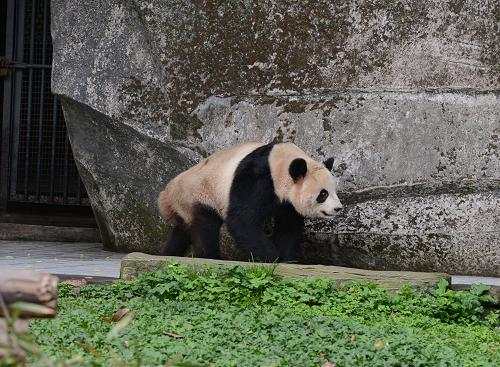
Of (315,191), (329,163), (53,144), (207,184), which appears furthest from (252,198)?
(53,144)

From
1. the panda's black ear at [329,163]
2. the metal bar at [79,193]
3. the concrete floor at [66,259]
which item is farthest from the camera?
the metal bar at [79,193]

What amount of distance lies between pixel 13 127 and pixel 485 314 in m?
6.51

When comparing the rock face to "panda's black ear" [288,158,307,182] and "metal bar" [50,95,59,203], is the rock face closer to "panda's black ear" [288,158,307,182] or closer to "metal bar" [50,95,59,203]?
"panda's black ear" [288,158,307,182]

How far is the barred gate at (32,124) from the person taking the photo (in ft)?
39.7

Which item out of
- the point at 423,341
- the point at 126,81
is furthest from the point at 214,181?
the point at 423,341

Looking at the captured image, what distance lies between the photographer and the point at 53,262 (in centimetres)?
956

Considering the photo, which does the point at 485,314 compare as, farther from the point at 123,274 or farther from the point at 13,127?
the point at 13,127

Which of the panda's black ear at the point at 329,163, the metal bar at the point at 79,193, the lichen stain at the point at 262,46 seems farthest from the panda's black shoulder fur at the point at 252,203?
the metal bar at the point at 79,193

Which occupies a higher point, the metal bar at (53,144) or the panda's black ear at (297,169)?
the panda's black ear at (297,169)

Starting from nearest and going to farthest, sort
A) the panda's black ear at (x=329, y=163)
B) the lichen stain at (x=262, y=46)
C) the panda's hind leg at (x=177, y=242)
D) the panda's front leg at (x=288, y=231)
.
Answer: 1. the panda's black ear at (x=329, y=163)
2. the panda's front leg at (x=288, y=231)
3. the panda's hind leg at (x=177, y=242)
4. the lichen stain at (x=262, y=46)

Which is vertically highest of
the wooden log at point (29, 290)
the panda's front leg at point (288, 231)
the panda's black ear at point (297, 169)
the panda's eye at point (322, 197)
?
the wooden log at point (29, 290)

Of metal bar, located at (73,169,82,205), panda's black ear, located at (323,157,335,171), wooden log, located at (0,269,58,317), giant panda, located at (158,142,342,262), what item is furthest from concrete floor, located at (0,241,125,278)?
wooden log, located at (0,269,58,317)

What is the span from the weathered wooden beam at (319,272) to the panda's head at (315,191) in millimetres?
1154

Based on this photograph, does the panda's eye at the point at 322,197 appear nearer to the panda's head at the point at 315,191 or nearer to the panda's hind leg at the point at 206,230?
the panda's head at the point at 315,191
